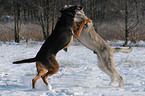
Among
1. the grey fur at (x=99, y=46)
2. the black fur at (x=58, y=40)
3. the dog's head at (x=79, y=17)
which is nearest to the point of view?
the black fur at (x=58, y=40)

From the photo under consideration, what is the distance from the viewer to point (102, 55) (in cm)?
399

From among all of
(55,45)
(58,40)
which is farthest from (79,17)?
(55,45)

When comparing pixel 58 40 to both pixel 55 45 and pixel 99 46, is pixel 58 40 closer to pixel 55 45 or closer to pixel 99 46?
pixel 55 45

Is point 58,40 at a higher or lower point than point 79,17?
lower

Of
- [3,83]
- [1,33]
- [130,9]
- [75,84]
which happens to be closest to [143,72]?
[75,84]

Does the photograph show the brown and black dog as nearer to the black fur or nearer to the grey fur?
the black fur

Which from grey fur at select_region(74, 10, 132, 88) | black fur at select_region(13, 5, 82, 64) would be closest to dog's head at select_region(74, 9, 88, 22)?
grey fur at select_region(74, 10, 132, 88)

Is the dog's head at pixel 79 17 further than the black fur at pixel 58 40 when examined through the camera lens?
Yes

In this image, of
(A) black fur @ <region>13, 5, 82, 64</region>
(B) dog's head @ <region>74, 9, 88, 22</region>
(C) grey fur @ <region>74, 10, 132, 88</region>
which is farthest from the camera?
(C) grey fur @ <region>74, 10, 132, 88</region>

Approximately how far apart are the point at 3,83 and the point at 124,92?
3.03 meters

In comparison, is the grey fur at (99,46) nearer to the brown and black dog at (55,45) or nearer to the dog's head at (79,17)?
the dog's head at (79,17)

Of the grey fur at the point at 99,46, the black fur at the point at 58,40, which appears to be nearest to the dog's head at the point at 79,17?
the grey fur at the point at 99,46

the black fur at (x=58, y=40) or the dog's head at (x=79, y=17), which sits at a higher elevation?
the dog's head at (x=79, y=17)

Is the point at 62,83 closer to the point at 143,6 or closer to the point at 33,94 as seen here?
the point at 33,94
